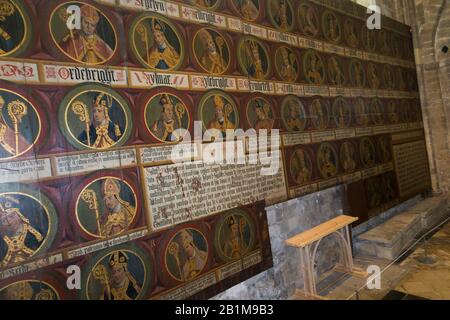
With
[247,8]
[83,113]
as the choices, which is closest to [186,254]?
[83,113]

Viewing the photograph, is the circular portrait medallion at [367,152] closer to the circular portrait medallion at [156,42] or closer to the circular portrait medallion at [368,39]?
the circular portrait medallion at [368,39]

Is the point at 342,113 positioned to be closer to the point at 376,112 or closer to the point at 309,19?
the point at 376,112

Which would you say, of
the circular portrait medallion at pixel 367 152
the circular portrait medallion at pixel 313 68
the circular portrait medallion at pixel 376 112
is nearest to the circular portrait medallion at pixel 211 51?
the circular portrait medallion at pixel 313 68

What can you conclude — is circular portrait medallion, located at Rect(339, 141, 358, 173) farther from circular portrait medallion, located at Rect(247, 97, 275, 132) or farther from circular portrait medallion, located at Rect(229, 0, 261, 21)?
circular portrait medallion, located at Rect(229, 0, 261, 21)

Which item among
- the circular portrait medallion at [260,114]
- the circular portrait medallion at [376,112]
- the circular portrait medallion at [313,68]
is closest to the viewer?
the circular portrait medallion at [260,114]

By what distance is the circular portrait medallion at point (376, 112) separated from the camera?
21.5 ft

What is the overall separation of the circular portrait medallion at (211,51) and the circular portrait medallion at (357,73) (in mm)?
3305

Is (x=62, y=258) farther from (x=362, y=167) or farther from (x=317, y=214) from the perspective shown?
(x=362, y=167)

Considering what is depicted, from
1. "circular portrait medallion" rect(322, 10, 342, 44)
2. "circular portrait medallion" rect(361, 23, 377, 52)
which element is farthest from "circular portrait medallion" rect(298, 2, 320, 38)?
"circular portrait medallion" rect(361, 23, 377, 52)

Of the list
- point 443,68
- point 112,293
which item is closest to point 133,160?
point 112,293

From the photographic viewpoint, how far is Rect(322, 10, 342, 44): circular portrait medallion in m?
5.66

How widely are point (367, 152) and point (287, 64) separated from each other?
2.77m

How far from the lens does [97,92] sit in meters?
2.90
